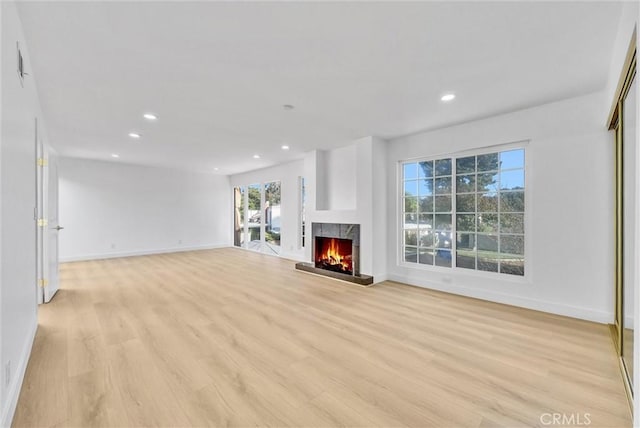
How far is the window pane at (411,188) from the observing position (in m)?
4.54

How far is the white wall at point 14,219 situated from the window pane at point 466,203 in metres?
4.54

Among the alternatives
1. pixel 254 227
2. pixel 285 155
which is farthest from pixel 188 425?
pixel 254 227

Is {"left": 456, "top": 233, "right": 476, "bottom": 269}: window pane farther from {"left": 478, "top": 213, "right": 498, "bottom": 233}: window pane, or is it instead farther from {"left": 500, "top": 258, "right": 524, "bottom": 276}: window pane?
{"left": 500, "top": 258, "right": 524, "bottom": 276}: window pane

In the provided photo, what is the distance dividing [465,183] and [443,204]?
0.43 m

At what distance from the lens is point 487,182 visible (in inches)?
148

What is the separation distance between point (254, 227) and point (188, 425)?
7.11 m

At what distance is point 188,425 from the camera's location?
4.90ft

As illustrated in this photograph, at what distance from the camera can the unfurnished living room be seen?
1691 mm

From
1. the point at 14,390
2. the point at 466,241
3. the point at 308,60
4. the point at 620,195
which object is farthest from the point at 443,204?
the point at 14,390

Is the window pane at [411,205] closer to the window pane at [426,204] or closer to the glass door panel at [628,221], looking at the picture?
the window pane at [426,204]

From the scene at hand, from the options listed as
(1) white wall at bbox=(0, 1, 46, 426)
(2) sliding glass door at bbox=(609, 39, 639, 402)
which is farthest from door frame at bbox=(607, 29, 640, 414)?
(1) white wall at bbox=(0, 1, 46, 426)

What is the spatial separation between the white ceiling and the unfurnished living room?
22 mm

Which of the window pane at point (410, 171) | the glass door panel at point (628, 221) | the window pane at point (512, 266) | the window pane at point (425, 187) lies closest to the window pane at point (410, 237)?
the window pane at point (425, 187)

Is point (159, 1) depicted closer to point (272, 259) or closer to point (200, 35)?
point (200, 35)
